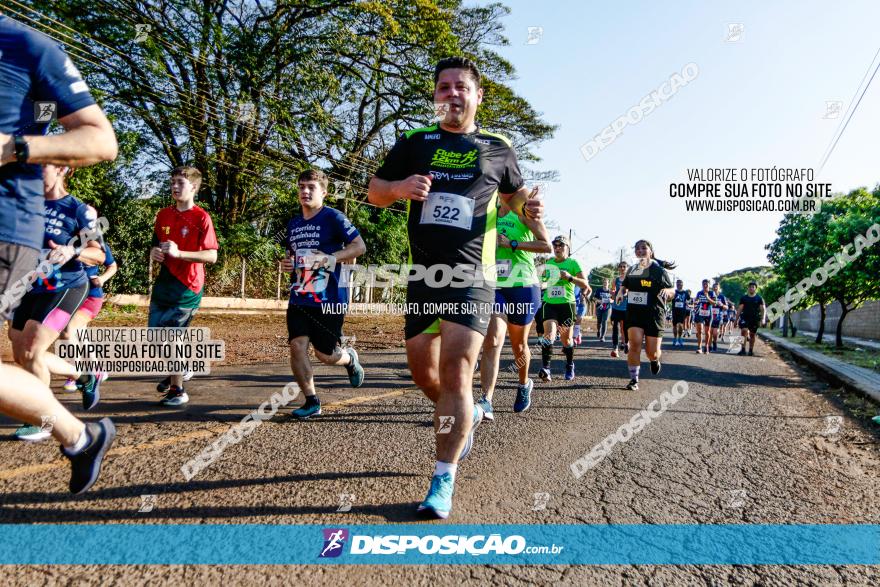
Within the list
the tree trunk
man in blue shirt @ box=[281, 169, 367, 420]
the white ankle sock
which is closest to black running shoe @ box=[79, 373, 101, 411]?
man in blue shirt @ box=[281, 169, 367, 420]

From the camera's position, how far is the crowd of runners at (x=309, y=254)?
6.95 ft

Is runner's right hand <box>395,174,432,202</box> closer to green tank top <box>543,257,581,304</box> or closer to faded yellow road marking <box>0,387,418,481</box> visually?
Answer: faded yellow road marking <box>0,387,418,481</box>

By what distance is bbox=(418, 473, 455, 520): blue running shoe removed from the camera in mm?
2564

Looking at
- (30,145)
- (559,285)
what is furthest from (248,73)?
(30,145)

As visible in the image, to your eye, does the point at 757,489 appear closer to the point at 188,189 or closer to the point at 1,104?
the point at 1,104

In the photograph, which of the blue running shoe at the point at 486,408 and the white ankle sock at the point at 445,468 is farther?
the blue running shoe at the point at 486,408

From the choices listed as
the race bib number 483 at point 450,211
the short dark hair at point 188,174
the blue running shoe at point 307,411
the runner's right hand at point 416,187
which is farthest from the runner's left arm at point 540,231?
the short dark hair at point 188,174

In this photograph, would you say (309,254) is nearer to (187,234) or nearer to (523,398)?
(187,234)

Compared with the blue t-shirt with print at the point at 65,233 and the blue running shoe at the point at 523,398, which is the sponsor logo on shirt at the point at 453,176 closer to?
the blue t-shirt with print at the point at 65,233

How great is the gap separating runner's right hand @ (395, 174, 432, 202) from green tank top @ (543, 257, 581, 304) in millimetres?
6191

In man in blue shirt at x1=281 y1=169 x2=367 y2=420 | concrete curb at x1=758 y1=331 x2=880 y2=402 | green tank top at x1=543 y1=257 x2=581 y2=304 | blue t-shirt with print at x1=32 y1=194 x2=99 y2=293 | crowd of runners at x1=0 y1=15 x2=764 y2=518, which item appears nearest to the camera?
crowd of runners at x1=0 y1=15 x2=764 y2=518

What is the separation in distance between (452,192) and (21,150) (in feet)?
6.25

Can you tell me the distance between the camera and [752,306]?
16.2m

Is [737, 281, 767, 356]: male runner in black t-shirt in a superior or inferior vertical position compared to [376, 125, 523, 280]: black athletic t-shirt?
inferior
